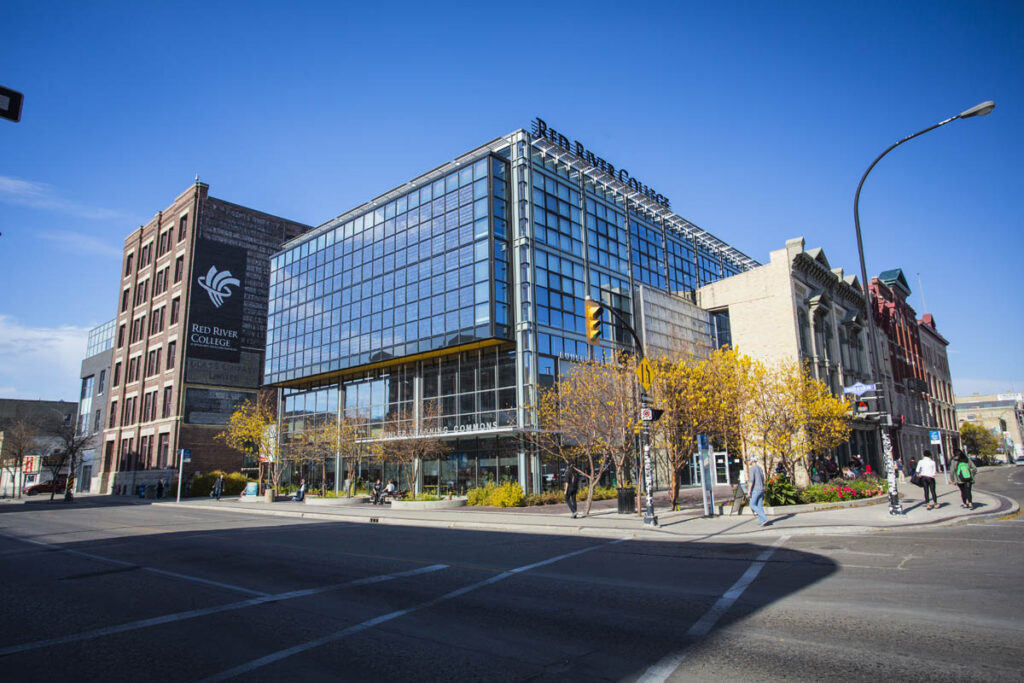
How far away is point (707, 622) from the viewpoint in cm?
662

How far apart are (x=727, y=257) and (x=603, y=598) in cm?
5601

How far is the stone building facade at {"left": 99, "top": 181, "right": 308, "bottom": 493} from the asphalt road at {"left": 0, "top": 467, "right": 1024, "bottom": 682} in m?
44.4

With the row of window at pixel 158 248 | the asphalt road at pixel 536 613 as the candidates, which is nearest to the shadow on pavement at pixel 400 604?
the asphalt road at pixel 536 613

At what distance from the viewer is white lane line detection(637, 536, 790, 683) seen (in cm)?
499

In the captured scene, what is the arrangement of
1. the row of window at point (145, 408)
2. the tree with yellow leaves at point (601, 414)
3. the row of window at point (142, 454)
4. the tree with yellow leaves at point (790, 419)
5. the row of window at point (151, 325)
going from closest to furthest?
the tree with yellow leaves at point (601, 414) → the tree with yellow leaves at point (790, 419) → the row of window at point (142, 454) → the row of window at point (145, 408) → the row of window at point (151, 325)

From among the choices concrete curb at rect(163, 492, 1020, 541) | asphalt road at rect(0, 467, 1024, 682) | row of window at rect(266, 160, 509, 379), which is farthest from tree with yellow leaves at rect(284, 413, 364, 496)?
asphalt road at rect(0, 467, 1024, 682)

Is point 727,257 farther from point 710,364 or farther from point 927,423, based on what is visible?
point 710,364

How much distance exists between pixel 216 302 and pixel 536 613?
57.9 meters

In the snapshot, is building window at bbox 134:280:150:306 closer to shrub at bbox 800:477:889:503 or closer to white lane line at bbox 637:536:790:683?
shrub at bbox 800:477:889:503

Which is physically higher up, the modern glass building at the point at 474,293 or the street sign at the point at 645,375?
the modern glass building at the point at 474,293

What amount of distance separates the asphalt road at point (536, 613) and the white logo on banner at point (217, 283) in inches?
1891

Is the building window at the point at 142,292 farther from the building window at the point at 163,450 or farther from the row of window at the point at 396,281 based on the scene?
the row of window at the point at 396,281

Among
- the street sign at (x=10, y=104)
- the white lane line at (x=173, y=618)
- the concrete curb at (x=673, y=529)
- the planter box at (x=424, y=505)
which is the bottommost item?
the planter box at (x=424, y=505)

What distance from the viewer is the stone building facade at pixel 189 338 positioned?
53.7m
